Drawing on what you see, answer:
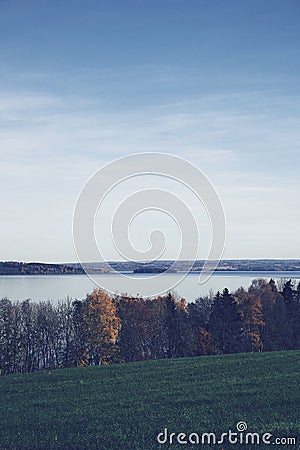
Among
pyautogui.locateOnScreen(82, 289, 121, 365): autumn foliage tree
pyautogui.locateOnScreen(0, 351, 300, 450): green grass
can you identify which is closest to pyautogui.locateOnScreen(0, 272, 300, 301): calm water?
pyautogui.locateOnScreen(82, 289, 121, 365): autumn foliage tree

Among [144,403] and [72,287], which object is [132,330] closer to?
[144,403]

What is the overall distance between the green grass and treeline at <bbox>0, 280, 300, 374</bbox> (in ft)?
40.9

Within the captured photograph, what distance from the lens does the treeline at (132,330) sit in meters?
32.9

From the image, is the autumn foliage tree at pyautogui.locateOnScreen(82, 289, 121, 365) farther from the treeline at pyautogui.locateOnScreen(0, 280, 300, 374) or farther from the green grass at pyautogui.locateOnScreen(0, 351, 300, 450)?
the green grass at pyautogui.locateOnScreen(0, 351, 300, 450)

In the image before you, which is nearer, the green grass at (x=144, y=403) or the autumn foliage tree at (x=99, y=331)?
the green grass at (x=144, y=403)

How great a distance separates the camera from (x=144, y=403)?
13680mm

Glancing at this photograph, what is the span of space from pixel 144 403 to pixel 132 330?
22.1 m

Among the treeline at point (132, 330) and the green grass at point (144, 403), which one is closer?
the green grass at point (144, 403)

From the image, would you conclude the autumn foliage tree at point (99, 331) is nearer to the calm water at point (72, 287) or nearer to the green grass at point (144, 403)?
the calm water at point (72, 287)

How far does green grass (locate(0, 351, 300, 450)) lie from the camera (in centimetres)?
1093

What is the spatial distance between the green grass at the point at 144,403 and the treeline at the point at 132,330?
12466 mm

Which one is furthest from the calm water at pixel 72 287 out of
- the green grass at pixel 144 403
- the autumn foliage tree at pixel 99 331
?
the green grass at pixel 144 403

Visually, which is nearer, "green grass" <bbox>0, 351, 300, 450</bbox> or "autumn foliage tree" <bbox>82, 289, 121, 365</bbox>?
"green grass" <bbox>0, 351, 300, 450</bbox>

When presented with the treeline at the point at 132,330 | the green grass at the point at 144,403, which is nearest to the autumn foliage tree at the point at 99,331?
the treeline at the point at 132,330
